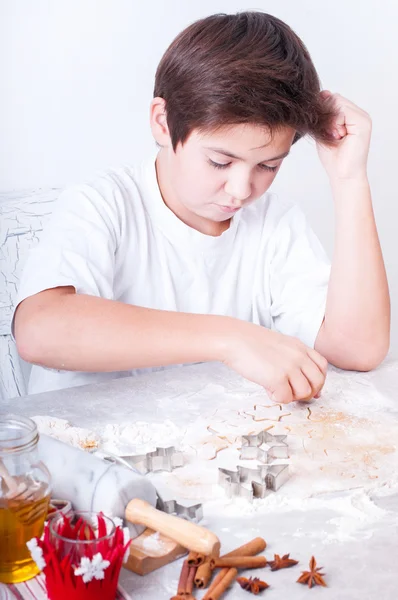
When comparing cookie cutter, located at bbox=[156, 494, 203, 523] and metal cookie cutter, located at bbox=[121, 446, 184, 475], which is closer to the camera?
cookie cutter, located at bbox=[156, 494, 203, 523]

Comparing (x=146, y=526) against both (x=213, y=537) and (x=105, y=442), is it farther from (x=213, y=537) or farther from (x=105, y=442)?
(x=105, y=442)

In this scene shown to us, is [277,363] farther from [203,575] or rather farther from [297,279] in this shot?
[297,279]

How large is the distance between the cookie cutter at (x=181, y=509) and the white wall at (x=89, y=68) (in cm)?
162

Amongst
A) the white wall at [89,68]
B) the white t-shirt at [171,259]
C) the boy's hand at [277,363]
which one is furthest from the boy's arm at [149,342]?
the white wall at [89,68]

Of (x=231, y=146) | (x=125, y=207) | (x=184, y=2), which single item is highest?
(x=184, y=2)

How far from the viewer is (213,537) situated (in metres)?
0.77

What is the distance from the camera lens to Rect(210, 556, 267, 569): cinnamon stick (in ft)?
2.54

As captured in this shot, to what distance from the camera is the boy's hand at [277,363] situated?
3.71ft

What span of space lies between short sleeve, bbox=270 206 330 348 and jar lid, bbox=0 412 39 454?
0.84 m

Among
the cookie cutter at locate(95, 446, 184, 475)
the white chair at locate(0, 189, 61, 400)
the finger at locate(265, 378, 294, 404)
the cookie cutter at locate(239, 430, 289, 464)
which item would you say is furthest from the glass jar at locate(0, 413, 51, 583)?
the white chair at locate(0, 189, 61, 400)

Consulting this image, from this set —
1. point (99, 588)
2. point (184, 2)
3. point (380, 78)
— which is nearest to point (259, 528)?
point (99, 588)

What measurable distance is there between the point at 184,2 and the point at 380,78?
2.61 feet

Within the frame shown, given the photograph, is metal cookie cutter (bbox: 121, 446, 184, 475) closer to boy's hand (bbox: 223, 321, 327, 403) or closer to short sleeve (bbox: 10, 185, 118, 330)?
boy's hand (bbox: 223, 321, 327, 403)

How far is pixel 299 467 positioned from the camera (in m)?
1.02
